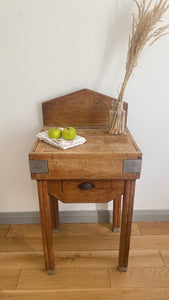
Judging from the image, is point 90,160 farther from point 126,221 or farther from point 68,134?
point 126,221

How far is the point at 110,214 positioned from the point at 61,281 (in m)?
0.60

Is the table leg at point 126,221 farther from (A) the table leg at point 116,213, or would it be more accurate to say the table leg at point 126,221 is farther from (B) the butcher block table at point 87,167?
(A) the table leg at point 116,213

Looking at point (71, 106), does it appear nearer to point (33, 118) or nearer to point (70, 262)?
point (33, 118)

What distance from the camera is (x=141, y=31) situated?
1.05m

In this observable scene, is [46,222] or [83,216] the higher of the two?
[46,222]

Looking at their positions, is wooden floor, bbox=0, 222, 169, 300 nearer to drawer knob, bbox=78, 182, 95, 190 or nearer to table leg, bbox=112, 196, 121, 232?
table leg, bbox=112, 196, 121, 232

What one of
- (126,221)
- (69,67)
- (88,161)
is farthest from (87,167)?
(69,67)

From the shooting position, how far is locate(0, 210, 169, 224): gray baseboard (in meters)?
1.65

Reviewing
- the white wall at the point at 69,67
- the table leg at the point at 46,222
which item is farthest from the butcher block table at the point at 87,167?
the white wall at the point at 69,67

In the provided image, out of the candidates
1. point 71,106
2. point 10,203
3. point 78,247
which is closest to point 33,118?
point 71,106

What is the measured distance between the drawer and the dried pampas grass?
31cm

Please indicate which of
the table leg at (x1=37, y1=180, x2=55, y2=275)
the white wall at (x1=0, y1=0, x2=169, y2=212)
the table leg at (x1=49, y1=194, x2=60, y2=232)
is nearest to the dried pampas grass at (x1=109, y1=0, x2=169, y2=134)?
the white wall at (x1=0, y1=0, x2=169, y2=212)

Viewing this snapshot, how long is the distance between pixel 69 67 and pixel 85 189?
0.72 meters

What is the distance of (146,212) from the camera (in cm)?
166
